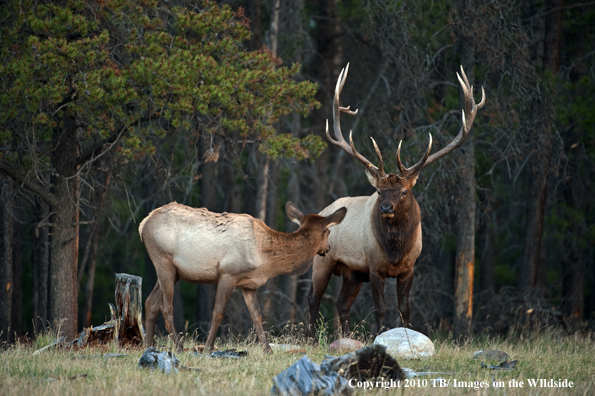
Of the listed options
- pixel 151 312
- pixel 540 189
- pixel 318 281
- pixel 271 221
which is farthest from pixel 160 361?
pixel 540 189

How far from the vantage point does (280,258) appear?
7.56 meters

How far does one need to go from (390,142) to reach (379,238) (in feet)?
13.9

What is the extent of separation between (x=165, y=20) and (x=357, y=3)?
8.43 meters

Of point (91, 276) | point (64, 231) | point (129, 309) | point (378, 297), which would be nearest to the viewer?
point (129, 309)

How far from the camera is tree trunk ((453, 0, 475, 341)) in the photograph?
12.0 meters

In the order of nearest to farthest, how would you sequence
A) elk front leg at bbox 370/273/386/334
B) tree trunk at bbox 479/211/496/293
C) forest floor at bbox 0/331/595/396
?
1. forest floor at bbox 0/331/595/396
2. elk front leg at bbox 370/273/386/334
3. tree trunk at bbox 479/211/496/293

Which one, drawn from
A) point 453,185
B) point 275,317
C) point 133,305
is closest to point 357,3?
point 453,185

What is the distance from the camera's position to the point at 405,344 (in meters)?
7.35

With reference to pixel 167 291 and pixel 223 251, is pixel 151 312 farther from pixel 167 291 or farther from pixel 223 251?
pixel 223 251

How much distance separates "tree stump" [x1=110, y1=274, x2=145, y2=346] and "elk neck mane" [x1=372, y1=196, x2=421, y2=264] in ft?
10.2

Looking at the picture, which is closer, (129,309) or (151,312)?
(151,312)

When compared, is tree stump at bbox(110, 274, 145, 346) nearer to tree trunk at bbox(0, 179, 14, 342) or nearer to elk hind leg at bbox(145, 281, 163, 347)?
elk hind leg at bbox(145, 281, 163, 347)

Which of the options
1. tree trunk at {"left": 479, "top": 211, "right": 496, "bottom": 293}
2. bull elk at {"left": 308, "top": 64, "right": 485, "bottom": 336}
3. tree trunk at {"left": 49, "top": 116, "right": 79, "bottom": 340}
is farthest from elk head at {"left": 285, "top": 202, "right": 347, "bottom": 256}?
tree trunk at {"left": 479, "top": 211, "right": 496, "bottom": 293}

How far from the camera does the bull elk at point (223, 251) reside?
7418mm
